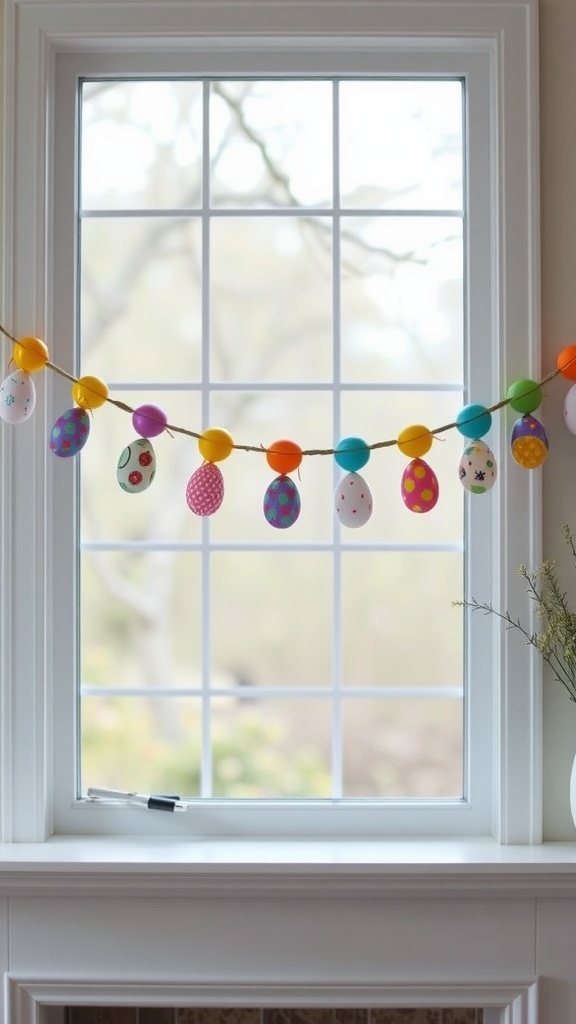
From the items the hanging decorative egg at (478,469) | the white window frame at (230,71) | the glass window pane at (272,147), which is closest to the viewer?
the hanging decorative egg at (478,469)

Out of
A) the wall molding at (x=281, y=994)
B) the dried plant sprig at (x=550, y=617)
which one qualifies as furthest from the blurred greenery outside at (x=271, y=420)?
the wall molding at (x=281, y=994)

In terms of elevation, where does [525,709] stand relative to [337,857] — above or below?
above

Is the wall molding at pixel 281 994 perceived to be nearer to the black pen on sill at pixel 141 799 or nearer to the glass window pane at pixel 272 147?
the black pen on sill at pixel 141 799

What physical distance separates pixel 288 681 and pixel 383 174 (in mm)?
979

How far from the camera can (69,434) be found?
5.39 feet

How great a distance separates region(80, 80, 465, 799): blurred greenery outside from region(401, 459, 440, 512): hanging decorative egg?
0.69ft

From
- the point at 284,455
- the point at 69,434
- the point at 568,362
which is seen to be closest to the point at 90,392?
the point at 69,434

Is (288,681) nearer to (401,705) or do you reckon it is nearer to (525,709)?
(401,705)

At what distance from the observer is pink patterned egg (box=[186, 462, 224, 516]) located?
1.65m

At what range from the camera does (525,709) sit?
5.71ft

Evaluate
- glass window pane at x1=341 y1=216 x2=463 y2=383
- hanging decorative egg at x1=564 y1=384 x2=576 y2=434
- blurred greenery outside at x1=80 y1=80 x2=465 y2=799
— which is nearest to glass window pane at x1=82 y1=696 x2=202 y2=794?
blurred greenery outside at x1=80 y1=80 x2=465 y2=799

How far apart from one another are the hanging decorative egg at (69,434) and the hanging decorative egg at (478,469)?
645 millimetres

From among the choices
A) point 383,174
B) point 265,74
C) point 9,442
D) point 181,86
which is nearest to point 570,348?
point 383,174

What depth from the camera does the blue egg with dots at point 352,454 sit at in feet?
5.48
